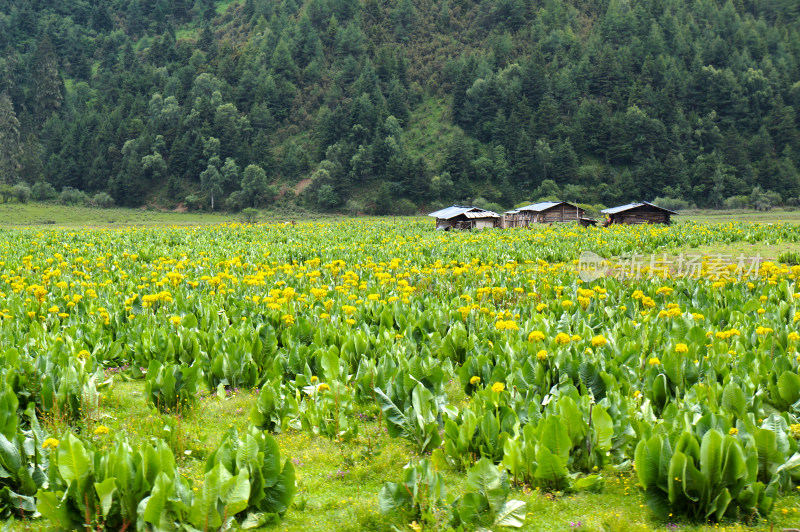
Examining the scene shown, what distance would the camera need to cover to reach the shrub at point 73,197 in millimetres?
100250

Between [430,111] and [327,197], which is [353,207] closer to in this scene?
[327,197]

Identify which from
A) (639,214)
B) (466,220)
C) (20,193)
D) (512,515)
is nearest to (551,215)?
(639,214)

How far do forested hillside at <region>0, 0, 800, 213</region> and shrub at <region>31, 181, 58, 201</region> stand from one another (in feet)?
1.91

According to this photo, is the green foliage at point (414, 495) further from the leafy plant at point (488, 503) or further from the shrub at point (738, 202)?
the shrub at point (738, 202)

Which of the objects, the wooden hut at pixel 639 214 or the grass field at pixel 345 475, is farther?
the wooden hut at pixel 639 214

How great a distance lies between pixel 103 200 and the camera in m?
103

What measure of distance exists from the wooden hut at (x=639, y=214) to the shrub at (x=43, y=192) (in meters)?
93.4

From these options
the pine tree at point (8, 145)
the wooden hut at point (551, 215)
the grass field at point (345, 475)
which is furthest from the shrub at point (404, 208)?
the grass field at point (345, 475)

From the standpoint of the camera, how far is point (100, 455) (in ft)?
15.1

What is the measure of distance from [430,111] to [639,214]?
273ft

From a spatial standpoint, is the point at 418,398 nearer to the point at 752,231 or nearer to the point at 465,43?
the point at 752,231

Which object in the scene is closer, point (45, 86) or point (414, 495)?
point (414, 495)

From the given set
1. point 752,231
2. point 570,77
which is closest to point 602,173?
point 570,77

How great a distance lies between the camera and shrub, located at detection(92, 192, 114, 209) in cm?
10256
